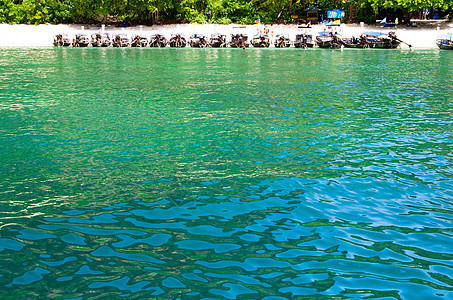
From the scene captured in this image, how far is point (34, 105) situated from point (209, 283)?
12893 mm

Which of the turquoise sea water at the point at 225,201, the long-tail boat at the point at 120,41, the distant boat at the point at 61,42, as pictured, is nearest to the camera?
A: the turquoise sea water at the point at 225,201

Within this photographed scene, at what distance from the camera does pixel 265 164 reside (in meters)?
8.95

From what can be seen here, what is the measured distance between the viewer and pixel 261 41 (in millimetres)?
53594

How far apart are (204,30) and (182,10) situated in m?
5.31

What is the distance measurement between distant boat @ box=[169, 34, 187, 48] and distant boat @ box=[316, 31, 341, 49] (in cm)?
1663

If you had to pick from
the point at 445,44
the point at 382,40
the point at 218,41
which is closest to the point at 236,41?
the point at 218,41

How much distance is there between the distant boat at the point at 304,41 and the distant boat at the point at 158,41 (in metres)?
16.6

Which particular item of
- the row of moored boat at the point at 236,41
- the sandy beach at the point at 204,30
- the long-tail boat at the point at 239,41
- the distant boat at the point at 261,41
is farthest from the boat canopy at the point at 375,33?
the long-tail boat at the point at 239,41

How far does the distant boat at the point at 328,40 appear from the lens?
51594mm

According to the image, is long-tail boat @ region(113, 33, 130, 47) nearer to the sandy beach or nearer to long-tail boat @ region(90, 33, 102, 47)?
long-tail boat @ region(90, 33, 102, 47)

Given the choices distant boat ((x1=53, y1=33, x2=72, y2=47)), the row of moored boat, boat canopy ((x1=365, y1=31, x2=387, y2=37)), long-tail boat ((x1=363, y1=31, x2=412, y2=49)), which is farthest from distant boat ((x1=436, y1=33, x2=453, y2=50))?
distant boat ((x1=53, y1=33, x2=72, y2=47))

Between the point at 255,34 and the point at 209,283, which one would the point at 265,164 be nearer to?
the point at 209,283

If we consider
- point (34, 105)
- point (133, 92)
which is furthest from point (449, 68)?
point (34, 105)

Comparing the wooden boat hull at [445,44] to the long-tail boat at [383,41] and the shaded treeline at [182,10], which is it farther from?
the shaded treeline at [182,10]
